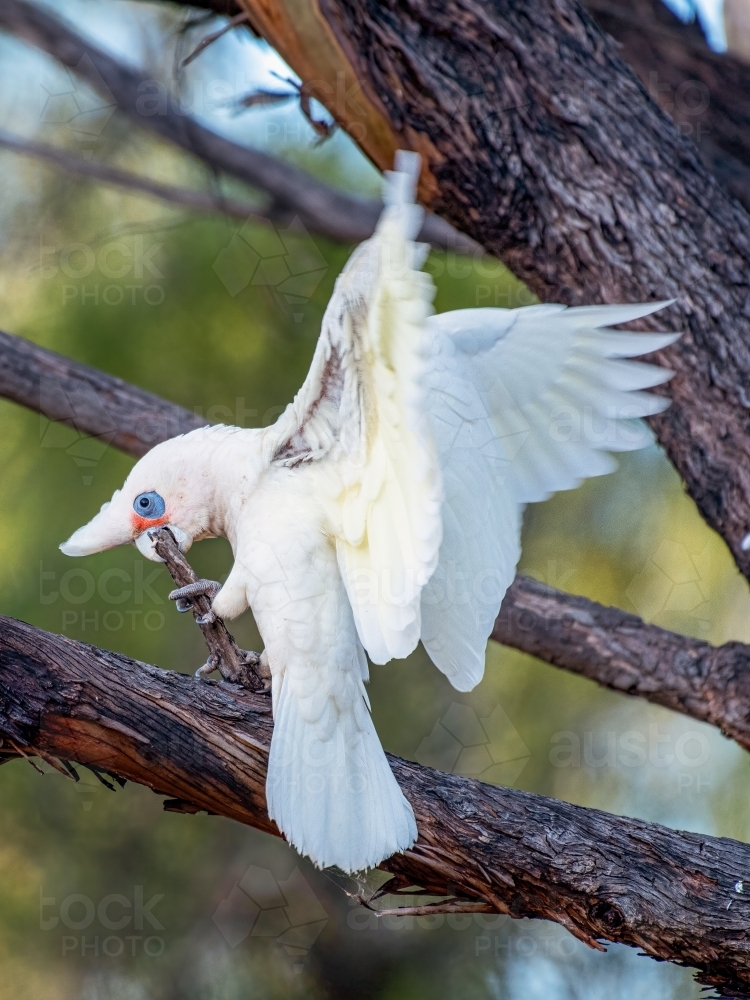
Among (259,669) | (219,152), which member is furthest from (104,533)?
(219,152)

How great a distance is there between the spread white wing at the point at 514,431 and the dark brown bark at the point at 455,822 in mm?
196

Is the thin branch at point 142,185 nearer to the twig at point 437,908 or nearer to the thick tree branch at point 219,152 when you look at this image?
the thick tree branch at point 219,152

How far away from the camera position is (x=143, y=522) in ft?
4.36

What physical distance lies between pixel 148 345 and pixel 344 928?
1.44 meters

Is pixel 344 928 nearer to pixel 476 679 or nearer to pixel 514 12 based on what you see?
pixel 476 679

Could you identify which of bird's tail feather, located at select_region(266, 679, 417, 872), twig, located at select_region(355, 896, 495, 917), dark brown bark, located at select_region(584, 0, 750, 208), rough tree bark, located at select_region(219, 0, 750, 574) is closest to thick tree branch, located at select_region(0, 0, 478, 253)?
dark brown bark, located at select_region(584, 0, 750, 208)

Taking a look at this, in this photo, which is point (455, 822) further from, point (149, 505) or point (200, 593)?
point (149, 505)

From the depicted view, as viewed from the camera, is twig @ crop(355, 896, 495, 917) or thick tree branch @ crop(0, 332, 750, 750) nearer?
twig @ crop(355, 896, 495, 917)

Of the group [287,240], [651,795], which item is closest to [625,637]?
[651,795]

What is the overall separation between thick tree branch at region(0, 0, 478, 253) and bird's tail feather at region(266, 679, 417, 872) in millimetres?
1488

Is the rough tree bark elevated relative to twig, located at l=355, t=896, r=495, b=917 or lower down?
elevated

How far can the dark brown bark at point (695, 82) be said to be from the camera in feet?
6.95

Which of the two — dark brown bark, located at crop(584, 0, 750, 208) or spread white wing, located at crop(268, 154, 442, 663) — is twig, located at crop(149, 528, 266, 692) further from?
dark brown bark, located at crop(584, 0, 750, 208)

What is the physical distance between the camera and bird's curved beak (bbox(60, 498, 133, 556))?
52.2 inches
